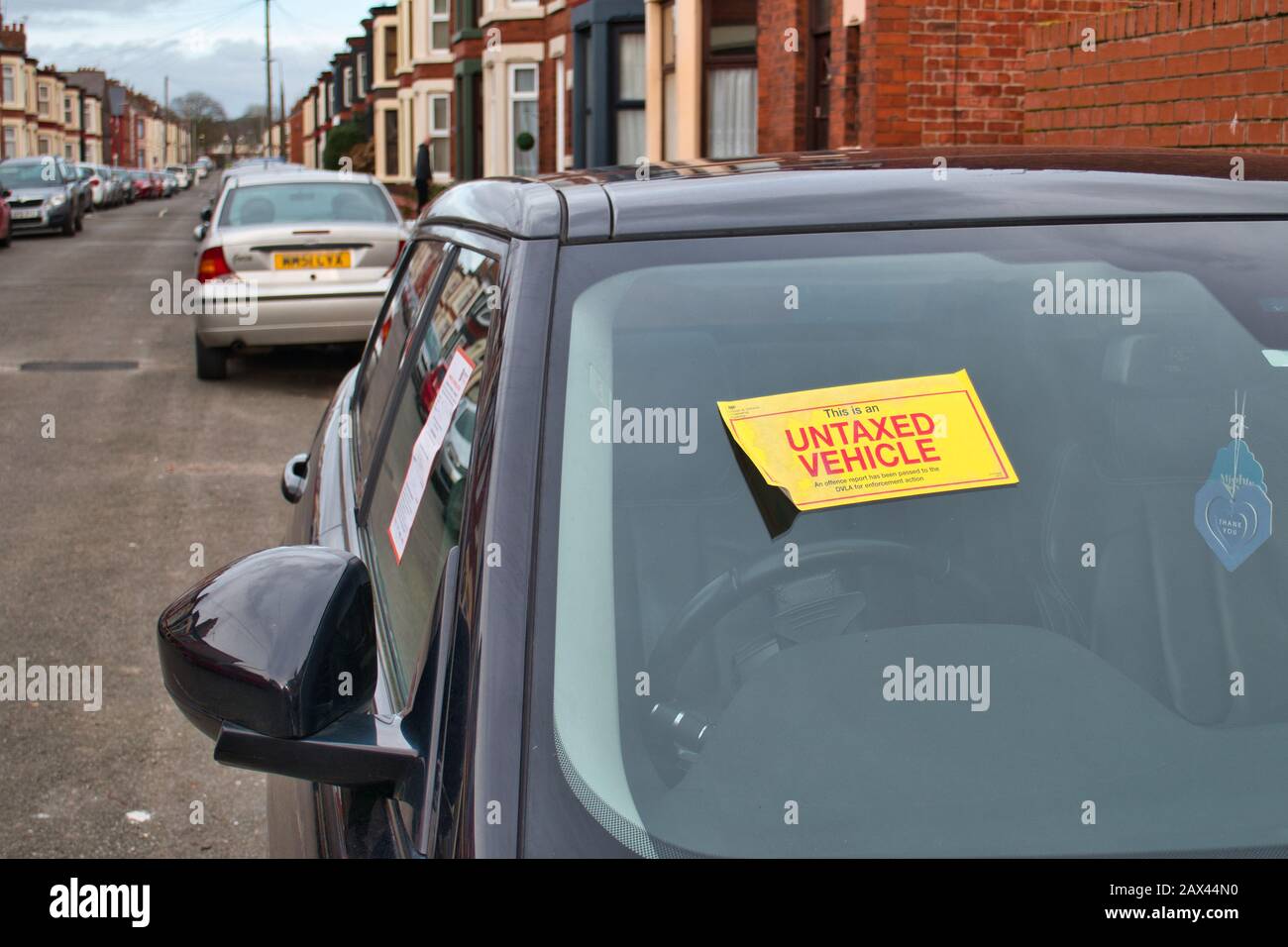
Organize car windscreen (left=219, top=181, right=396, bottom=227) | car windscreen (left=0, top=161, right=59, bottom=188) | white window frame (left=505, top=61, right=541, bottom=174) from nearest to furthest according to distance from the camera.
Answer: car windscreen (left=219, top=181, right=396, bottom=227) < white window frame (left=505, top=61, right=541, bottom=174) < car windscreen (left=0, top=161, right=59, bottom=188)

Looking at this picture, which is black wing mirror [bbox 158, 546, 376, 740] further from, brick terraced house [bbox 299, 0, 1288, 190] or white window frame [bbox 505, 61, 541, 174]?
white window frame [bbox 505, 61, 541, 174]

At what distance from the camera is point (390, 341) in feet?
10.3

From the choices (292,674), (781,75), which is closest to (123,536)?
(292,674)

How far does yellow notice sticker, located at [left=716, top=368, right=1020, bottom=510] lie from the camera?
170 cm

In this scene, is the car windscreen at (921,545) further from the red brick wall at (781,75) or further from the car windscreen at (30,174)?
the car windscreen at (30,174)

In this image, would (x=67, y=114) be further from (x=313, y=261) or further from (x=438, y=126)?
(x=313, y=261)

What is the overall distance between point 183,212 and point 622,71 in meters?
29.9

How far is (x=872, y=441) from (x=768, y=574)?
8.6 inches

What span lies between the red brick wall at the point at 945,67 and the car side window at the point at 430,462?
342 inches

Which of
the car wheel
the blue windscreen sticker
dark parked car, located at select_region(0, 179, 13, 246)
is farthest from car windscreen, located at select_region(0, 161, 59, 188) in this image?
the blue windscreen sticker

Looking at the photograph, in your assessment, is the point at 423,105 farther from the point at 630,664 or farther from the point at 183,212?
the point at 630,664

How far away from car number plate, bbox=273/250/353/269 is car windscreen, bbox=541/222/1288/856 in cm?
929

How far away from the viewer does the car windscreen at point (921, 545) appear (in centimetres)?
147

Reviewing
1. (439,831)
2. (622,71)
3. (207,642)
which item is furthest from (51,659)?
(622,71)
